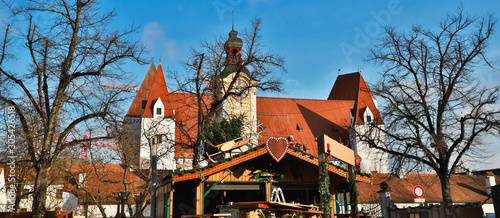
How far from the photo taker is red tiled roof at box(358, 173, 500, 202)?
142 ft

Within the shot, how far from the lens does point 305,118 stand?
63.9 metres

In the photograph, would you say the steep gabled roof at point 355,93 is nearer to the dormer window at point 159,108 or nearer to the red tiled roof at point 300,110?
the red tiled roof at point 300,110

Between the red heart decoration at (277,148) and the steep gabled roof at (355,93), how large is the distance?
47.8m

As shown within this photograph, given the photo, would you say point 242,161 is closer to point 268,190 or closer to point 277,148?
point 277,148

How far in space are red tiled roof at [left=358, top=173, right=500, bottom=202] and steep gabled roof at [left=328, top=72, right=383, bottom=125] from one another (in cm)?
1736

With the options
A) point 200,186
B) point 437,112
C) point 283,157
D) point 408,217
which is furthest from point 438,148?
point 200,186

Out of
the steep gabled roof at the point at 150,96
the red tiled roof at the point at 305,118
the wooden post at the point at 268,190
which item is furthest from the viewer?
the steep gabled roof at the point at 150,96

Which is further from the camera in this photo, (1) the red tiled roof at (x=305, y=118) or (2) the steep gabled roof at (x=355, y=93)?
(2) the steep gabled roof at (x=355, y=93)

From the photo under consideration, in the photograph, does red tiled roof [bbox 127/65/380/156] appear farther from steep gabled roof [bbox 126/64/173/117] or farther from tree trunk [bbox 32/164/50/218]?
tree trunk [bbox 32/164/50/218]

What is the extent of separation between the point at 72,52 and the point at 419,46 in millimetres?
16423

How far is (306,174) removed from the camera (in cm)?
1841

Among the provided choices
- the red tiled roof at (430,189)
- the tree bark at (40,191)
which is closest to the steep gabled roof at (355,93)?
the red tiled roof at (430,189)

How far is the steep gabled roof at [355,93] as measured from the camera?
65000 millimetres

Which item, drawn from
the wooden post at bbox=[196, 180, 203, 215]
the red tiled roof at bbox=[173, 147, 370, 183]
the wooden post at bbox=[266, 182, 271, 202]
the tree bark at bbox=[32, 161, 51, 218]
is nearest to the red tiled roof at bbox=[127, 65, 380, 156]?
the wooden post at bbox=[266, 182, 271, 202]
